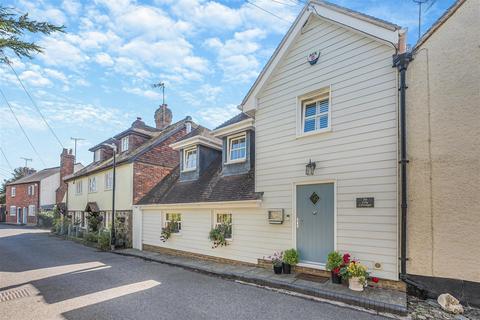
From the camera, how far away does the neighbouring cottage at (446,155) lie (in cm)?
570

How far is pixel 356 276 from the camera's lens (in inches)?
248

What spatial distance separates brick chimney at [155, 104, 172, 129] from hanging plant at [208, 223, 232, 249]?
14.2 m

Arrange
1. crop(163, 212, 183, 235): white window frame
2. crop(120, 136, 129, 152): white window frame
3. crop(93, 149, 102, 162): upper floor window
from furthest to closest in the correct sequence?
crop(93, 149, 102, 162): upper floor window, crop(120, 136, 129, 152): white window frame, crop(163, 212, 183, 235): white window frame

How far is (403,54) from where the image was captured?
662 centimetres

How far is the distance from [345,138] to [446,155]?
7.30 ft

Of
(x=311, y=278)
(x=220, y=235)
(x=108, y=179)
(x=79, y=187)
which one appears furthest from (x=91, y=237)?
(x=311, y=278)

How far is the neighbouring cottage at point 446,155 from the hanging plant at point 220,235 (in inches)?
229

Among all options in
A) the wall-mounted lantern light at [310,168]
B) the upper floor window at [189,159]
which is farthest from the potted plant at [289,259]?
the upper floor window at [189,159]

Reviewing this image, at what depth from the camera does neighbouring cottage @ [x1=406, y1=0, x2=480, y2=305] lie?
570 centimetres

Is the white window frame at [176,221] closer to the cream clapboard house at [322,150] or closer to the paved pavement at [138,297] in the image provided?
the cream clapboard house at [322,150]

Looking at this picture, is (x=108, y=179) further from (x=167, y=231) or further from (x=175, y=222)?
(x=175, y=222)

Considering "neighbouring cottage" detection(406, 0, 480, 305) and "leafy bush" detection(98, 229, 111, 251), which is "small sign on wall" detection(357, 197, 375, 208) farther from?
"leafy bush" detection(98, 229, 111, 251)

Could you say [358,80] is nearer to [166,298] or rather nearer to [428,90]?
[428,90]

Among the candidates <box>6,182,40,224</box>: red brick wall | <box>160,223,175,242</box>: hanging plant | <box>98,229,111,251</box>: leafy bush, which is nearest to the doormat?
<box>160,223,175,242</box>: hanging plant
